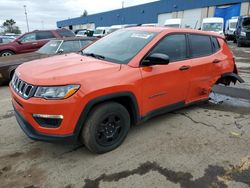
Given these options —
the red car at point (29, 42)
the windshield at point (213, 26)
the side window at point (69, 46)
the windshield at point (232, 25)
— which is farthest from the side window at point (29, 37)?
the windshield at point (232, 25)

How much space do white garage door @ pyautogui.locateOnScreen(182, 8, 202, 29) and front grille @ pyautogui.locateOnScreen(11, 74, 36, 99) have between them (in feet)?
114

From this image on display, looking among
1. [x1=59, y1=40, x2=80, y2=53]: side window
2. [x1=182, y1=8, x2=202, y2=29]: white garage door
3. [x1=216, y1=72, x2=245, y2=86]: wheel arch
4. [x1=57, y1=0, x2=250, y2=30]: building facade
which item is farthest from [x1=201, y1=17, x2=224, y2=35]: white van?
[x1=216, y1=72, x2=245, y2=86]: wheel arch

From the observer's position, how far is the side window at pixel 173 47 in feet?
13.0

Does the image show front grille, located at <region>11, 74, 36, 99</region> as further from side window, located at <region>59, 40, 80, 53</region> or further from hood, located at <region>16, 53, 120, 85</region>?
side window, located at <region>59, 40, 80, 53</region>

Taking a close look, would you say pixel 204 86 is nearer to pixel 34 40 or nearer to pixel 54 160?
pixel 54 160

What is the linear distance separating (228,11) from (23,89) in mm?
32841

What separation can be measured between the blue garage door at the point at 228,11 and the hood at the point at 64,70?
31528mm

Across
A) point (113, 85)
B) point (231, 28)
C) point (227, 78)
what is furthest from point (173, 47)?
point (231, 28)

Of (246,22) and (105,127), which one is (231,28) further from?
(105,127)

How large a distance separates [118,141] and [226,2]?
112 ft

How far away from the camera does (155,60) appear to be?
138 inches

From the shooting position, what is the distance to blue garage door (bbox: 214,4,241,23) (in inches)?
1198

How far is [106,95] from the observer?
3156 mm

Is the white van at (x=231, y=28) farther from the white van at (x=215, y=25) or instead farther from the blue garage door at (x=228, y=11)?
the blue garage door at (x=228, y=11)
